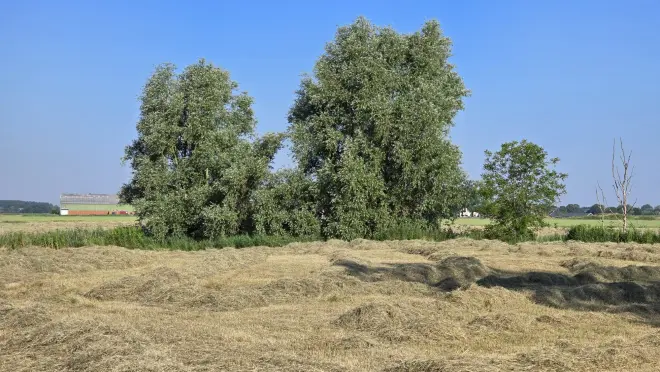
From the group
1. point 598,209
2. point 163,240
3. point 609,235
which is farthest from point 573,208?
point 163,240

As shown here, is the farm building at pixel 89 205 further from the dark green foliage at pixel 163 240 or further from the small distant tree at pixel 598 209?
the dark green foliage at pixel 163 240

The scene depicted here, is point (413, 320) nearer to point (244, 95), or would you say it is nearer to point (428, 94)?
point (428, 94)

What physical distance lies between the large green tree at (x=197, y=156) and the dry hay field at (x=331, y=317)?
1296cm

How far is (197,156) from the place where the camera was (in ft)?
111

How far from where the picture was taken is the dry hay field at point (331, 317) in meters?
7.46

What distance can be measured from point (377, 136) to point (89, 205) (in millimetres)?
81288

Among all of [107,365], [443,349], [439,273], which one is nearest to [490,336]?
[443,349]

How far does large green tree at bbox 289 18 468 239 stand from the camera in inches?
1244

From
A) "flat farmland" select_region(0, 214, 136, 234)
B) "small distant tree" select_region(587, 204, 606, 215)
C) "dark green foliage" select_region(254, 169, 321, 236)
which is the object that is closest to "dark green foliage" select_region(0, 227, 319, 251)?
"dark green foliage" select_region(254, 169, 321, 236)

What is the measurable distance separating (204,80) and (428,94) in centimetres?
1141

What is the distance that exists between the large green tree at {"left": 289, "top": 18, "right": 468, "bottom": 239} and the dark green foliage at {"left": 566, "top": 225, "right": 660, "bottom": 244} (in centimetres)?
558

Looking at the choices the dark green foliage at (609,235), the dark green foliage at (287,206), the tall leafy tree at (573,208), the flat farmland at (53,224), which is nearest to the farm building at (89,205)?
the flat farmland at (53,224)

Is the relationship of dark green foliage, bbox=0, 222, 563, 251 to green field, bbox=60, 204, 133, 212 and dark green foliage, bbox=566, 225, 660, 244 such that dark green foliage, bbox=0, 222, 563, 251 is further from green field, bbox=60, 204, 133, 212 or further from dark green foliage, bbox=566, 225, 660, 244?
green field, bbox=60, 204, 133, 212

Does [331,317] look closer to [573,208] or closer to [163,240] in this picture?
[163,240]
